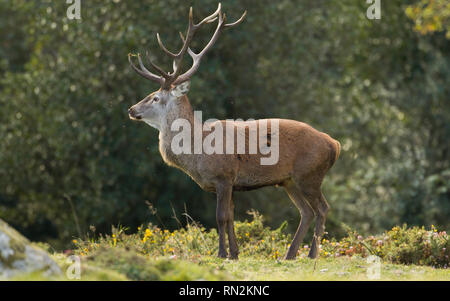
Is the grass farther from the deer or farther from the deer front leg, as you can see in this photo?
the deer

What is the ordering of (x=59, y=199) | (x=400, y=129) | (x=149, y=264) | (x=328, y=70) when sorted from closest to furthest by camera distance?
1. (x=149, y=264)
2. (x=59, y=199)
3. (x=328, y=70)
4. (x=400, y=129)

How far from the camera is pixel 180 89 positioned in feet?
32.3

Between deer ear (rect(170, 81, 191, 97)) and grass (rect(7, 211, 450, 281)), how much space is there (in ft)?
6.14

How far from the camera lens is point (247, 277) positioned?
7.42m

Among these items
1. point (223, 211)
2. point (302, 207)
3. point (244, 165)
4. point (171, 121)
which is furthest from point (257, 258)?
point (171, 121)

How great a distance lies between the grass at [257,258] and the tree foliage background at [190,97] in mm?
7327

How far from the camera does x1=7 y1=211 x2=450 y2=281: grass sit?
266 inches

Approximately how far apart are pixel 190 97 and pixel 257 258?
8.90 meters

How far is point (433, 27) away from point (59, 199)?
11257 mm

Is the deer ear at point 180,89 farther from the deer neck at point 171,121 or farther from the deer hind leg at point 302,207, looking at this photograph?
the deer hind leg at point 302,207

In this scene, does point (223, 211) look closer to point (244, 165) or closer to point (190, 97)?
point (244, 165)
